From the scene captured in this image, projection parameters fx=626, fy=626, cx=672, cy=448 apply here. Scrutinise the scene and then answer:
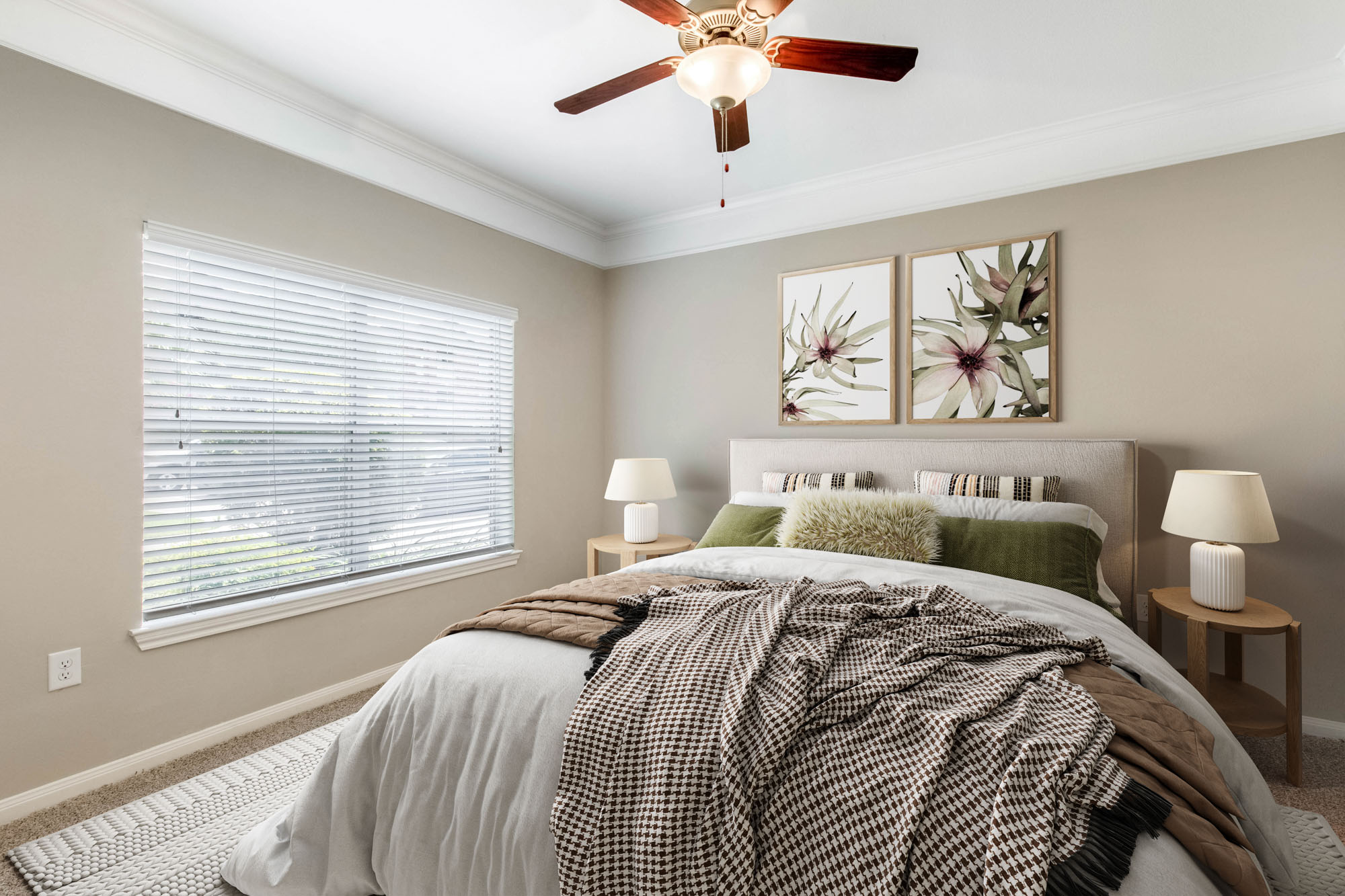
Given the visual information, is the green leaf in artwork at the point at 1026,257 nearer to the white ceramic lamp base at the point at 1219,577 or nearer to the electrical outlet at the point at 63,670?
the white ceramic lamp base at the point at 1219,577

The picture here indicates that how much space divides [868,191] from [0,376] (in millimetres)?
3567

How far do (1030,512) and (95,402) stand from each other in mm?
3382

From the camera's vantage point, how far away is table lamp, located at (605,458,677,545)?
11.4ft

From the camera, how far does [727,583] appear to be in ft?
6.19

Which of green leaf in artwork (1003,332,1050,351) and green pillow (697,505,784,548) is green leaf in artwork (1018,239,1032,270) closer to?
green leaf in artwork (1003,332,1050,351)

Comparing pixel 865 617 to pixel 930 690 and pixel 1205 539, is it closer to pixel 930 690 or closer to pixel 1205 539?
pixel 930 690

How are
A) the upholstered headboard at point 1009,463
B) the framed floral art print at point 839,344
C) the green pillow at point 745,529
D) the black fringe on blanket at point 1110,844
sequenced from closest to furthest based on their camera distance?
the black fringe on blanket at point 1110,844, the upholstered headboard at point 1009,463, the green pillow at point 745,529, the framed floral art print at point 839,344

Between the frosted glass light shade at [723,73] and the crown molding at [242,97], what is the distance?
1.80 m

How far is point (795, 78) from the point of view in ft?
7.99

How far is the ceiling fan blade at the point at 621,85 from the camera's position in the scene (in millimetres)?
1795

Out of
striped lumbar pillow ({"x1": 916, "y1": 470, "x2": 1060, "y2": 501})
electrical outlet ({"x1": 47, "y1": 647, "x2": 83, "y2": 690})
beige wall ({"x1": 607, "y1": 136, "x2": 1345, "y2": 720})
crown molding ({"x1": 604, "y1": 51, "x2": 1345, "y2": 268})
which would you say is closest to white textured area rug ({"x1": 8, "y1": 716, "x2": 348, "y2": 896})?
electrical outlet ({"x1": 47, "y1": 647, "x2": 83, "y2": 690})

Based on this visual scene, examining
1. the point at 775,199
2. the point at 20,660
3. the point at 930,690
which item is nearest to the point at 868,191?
the point at 775,199

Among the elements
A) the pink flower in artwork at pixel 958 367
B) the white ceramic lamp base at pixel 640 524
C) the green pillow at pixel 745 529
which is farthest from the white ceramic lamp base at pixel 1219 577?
the white ceramic lamp base at pixel 640 524

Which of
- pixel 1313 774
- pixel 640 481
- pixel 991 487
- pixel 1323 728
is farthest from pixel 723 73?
pixel 1323 728
